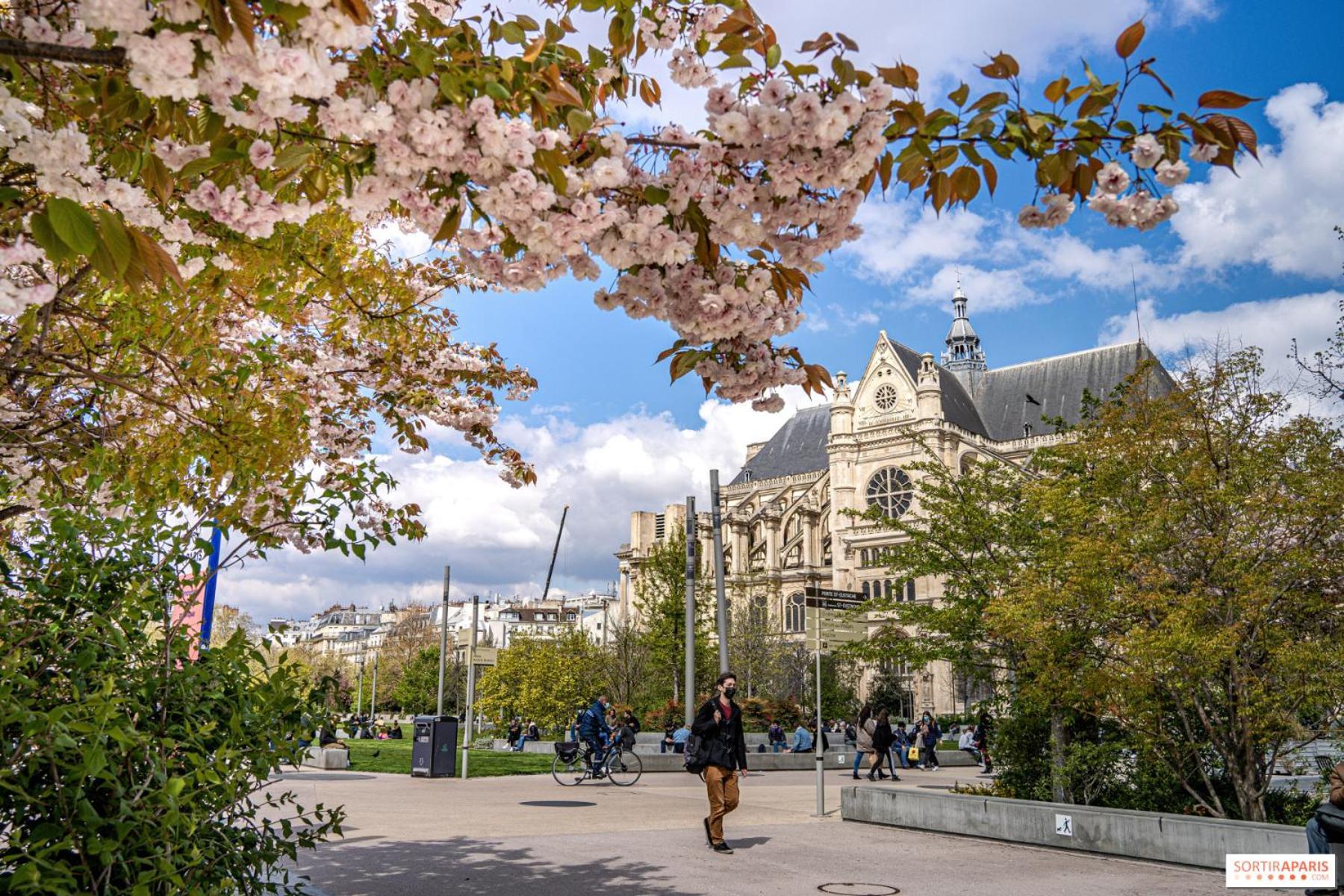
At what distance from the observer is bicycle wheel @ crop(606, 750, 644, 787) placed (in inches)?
822

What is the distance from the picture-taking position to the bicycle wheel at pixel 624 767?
2089 centimetres

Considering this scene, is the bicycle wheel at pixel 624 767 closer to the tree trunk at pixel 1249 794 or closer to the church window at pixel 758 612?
the tree trunk at pixel 1249 794

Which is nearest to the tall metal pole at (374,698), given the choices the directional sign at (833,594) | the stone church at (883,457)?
the stone church at (883,457)

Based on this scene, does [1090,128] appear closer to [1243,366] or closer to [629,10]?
[629,10]

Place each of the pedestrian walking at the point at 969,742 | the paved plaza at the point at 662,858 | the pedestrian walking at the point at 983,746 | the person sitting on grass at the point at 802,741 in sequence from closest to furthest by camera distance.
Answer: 1. the paved plaza at the point at 662,858
2. the pedestrian walking at the point at 983,746
3. the person sitting on grass at the point at 802,741
4. the pedestrian walking at the point at 969,742

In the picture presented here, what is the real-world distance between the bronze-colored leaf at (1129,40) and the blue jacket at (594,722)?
17.2 metres

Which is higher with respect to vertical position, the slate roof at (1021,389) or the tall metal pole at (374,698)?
the slate roof at (1021,389)

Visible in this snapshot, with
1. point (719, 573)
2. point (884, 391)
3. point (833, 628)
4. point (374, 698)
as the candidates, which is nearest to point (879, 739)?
point (719, 573)

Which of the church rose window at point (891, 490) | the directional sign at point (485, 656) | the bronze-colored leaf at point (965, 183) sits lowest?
the directional sign at point (485, 656)

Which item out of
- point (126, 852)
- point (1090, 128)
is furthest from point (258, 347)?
point (1090, 128)

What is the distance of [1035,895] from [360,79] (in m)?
8.23

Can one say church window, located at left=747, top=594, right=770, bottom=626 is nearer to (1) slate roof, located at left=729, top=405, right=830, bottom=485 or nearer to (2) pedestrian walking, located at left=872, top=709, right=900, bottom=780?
(1) slate roof, located at left=729, top=405, right=830, bottom=485

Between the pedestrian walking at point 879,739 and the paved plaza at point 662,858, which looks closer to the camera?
the paved plaza at point 662,858

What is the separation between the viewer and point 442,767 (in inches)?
893
